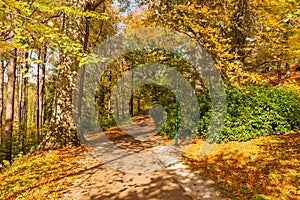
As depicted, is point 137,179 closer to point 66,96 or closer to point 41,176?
point 41,176

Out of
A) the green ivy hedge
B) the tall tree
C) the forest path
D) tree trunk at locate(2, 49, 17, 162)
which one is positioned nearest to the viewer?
the forest path

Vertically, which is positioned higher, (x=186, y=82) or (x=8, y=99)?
(x=186, y=82)

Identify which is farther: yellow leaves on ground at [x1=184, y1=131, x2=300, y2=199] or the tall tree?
the tall tree

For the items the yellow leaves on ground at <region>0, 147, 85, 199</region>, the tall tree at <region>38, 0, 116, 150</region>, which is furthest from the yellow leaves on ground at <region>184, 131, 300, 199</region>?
the tall tree at <region>38, 0, 116, 150</region>

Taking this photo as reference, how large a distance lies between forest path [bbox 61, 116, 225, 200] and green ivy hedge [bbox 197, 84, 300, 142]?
3117 millimetres

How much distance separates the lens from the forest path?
5230mm

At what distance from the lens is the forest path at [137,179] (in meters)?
5.23

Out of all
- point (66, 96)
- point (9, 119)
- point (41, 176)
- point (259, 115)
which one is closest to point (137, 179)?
point (41, 176)

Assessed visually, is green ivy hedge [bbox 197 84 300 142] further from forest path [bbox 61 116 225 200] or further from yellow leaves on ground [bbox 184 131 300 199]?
forest path [bbox 61 116 225 200]

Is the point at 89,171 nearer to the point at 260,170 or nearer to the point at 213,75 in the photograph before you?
the point at 260,170

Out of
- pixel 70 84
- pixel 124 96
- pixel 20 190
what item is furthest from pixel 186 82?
pixel 124 96

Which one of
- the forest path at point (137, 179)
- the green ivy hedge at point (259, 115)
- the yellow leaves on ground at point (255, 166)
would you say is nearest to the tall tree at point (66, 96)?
the forest path at point (137, 179)

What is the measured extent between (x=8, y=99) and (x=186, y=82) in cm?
1144

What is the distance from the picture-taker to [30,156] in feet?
27.0
